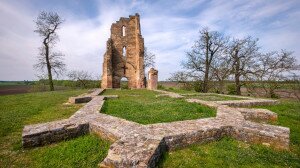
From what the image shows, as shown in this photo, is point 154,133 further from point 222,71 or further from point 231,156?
point 222,71

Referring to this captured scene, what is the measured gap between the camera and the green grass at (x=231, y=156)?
4320 mm

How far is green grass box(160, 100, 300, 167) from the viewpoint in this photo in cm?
432

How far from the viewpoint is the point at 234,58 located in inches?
1035

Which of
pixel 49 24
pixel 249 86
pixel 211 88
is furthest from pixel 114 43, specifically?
pixel 249 86

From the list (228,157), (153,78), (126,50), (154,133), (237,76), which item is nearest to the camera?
(228,157)

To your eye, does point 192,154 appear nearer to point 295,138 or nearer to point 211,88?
point 295,138

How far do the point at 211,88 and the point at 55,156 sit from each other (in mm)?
26554

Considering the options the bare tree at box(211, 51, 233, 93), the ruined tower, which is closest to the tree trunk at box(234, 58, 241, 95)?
the bare tree at box(211, 51, 233, 93)

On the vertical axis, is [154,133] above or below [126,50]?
below

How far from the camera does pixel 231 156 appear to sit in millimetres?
4656

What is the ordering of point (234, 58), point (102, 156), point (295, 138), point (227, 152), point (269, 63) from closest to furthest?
point (102, 156), point (227, 152), point (295, 138), point (269, 63), point (234, 58)

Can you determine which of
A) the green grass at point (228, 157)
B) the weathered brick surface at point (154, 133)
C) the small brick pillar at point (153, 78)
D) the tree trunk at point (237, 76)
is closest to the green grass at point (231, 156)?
the green grass at point (228, 157)

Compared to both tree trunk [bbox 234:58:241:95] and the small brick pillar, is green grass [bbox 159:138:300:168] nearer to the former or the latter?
the small brick pillar

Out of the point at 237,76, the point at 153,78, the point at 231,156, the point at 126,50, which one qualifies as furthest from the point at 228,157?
the point at 126,50
